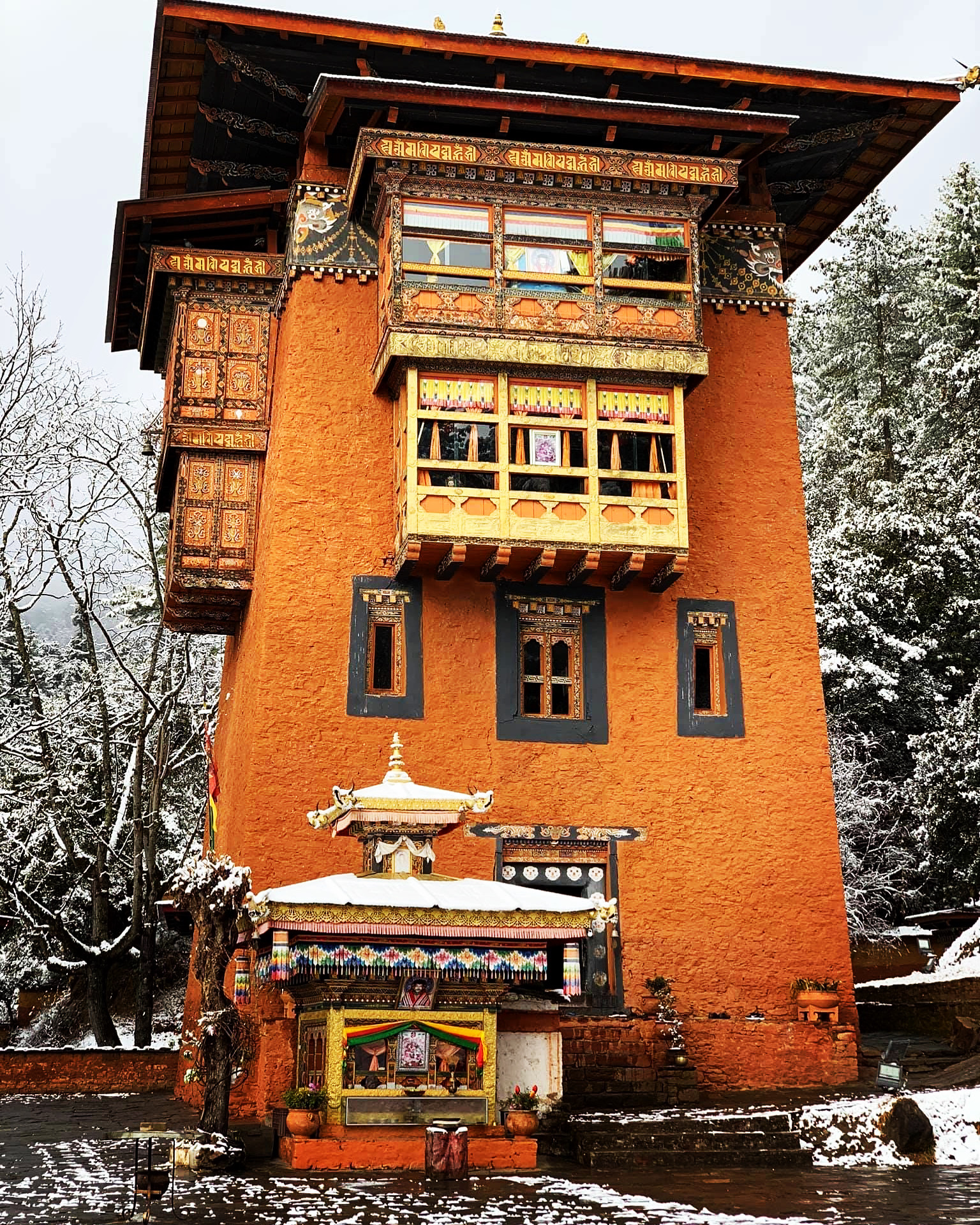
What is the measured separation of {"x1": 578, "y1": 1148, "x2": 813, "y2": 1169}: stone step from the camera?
1309 centimetres

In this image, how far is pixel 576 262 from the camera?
18.3 meters

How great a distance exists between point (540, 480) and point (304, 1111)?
27.4ft

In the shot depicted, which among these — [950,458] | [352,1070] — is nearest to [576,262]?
[352,1070]

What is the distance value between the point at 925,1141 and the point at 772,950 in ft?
14.9

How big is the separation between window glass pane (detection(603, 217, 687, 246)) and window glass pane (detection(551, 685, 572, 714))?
5693 millimetres

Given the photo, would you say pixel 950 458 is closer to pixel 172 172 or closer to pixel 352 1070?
pixel 172 172

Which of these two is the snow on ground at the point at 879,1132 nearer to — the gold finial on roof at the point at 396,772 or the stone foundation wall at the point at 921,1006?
the gold finial on roof at the point at 396,772

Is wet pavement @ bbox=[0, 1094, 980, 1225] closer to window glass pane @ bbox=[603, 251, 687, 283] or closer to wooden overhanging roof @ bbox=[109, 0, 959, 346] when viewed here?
window glass pane @ bbox=[603, 251, 687, 283]

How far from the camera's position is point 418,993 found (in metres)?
13.0

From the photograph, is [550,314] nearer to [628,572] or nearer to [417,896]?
[628,572]

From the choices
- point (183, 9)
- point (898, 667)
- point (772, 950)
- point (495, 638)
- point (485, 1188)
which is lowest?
point (485, 1188)

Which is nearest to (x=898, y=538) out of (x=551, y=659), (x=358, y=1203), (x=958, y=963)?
(x=958, y=963)

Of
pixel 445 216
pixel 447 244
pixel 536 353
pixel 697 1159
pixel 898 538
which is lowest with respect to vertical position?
pixel 697 1159

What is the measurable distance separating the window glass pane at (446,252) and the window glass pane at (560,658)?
15.9ft
